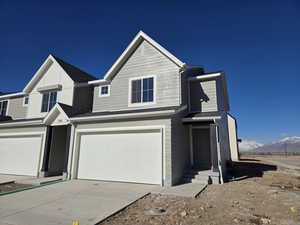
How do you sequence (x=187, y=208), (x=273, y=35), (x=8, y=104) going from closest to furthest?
(x=187, y=208) → (x=273, y=35) → (x=8, y=104)

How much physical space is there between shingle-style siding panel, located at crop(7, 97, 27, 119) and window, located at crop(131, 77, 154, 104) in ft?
34.2

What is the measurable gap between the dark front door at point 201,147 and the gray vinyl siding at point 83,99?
816cm

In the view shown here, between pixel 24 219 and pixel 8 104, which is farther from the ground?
pixel 8 104

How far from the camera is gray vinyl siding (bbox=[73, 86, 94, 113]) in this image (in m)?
12.4

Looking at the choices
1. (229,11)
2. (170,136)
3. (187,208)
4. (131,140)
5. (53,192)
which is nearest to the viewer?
(187,208)

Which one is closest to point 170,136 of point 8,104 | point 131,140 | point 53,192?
point 131,140

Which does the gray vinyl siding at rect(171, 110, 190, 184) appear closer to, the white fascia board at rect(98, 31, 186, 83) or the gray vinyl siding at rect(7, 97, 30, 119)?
the white fascia board at rect(98, 31, 186, 83)

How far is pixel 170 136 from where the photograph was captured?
26.3ft

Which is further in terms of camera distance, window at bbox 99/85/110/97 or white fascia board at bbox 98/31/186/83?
window at bbox 99/85/110/97

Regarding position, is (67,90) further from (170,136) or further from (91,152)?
(170,136)

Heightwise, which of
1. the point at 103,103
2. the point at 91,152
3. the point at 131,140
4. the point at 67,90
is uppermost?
the point at 67,90

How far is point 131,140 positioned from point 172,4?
27.1 feet

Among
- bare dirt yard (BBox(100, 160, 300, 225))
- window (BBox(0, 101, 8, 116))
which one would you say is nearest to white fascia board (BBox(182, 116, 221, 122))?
bare dirt yard (BBox(100, 160, 300, 225))

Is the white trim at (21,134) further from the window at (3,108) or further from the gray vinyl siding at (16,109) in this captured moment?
the window at (3,108)
